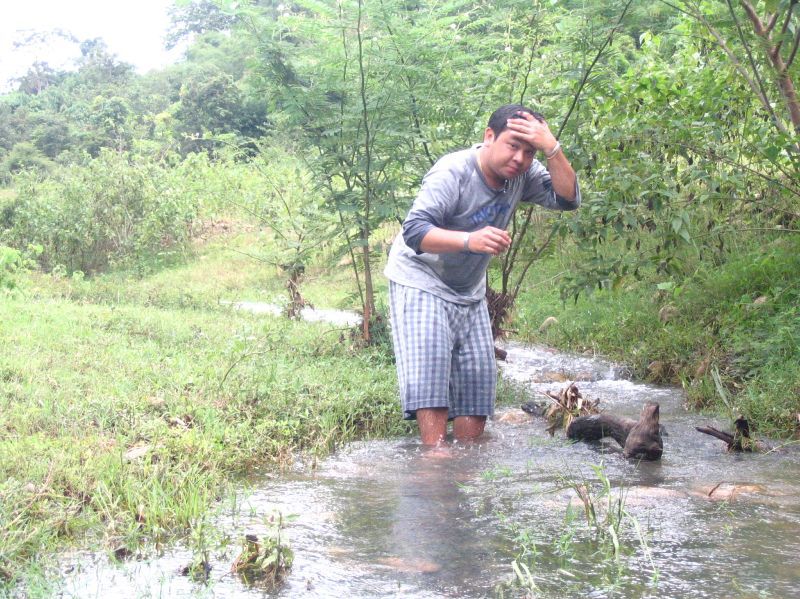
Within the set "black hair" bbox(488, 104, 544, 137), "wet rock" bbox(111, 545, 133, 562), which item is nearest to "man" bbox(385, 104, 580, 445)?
"black hair" bbox(488, 104, 544, 137)

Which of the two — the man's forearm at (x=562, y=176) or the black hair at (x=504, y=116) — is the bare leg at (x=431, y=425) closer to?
the man's forearm at (x=562, y=176)

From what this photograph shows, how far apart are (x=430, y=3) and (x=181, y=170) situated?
12.2 metres

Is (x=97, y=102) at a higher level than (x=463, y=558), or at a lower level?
higher

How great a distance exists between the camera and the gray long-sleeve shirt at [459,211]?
175 inches

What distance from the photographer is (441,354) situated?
4648mm

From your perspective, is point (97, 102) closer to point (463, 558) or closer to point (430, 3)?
point (430, 3)

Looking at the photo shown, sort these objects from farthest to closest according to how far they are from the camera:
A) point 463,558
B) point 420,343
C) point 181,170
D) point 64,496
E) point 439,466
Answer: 1. point 181,170
2. point 420,343
3. point 439,466
4. point 64,496
5. point 463,558

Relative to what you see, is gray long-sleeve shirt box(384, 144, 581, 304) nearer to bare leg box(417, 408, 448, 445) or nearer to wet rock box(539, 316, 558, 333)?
bare leg box(417, 408, 448, 445)

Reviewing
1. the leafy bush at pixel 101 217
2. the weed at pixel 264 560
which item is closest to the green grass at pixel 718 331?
the weed at pixel 264 560

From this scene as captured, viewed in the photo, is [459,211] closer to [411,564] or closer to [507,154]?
[507,154]

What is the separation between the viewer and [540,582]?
8.72ft

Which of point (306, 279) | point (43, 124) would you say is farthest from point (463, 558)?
point (43, 124)

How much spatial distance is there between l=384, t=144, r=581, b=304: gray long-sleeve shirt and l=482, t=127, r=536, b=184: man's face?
121 mm

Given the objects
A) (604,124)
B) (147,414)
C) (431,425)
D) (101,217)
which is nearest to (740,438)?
(431,425)
